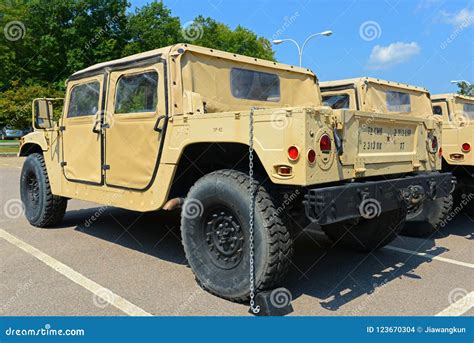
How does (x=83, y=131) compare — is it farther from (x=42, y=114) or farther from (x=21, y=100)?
(x=21, y=100)

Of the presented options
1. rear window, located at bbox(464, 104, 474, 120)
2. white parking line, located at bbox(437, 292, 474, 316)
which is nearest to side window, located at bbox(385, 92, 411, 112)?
rear window, located at bbox(464, 104, 474, 120)

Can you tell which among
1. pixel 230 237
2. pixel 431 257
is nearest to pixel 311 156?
pixel 230 237

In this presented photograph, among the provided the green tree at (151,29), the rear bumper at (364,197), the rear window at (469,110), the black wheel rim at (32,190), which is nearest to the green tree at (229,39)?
the green tree at (151,29)

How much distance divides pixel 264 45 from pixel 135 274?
4129cm

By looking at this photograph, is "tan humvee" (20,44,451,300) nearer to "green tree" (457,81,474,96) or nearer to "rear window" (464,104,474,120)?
"rear window" (464,104,474,120)

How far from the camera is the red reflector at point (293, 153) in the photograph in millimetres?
3111

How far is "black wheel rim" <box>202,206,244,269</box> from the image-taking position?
3.60 meters

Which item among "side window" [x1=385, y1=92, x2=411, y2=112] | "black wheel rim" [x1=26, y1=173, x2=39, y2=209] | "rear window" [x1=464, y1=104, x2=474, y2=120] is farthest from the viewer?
"rear window" [x1=464, y1=104, x2=474, y2=120]

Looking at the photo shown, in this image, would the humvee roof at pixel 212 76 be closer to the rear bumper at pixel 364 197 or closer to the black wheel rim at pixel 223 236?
the black wheel rim at pixel 223 236

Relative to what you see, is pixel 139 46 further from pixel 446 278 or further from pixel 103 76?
pixel 446 278

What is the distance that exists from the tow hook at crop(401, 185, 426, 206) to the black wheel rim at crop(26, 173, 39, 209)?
4990mm

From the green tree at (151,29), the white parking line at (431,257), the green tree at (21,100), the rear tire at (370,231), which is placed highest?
the green tree at (151,29)

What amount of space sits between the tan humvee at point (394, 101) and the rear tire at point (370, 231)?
83cm

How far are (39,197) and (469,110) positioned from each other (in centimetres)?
753
